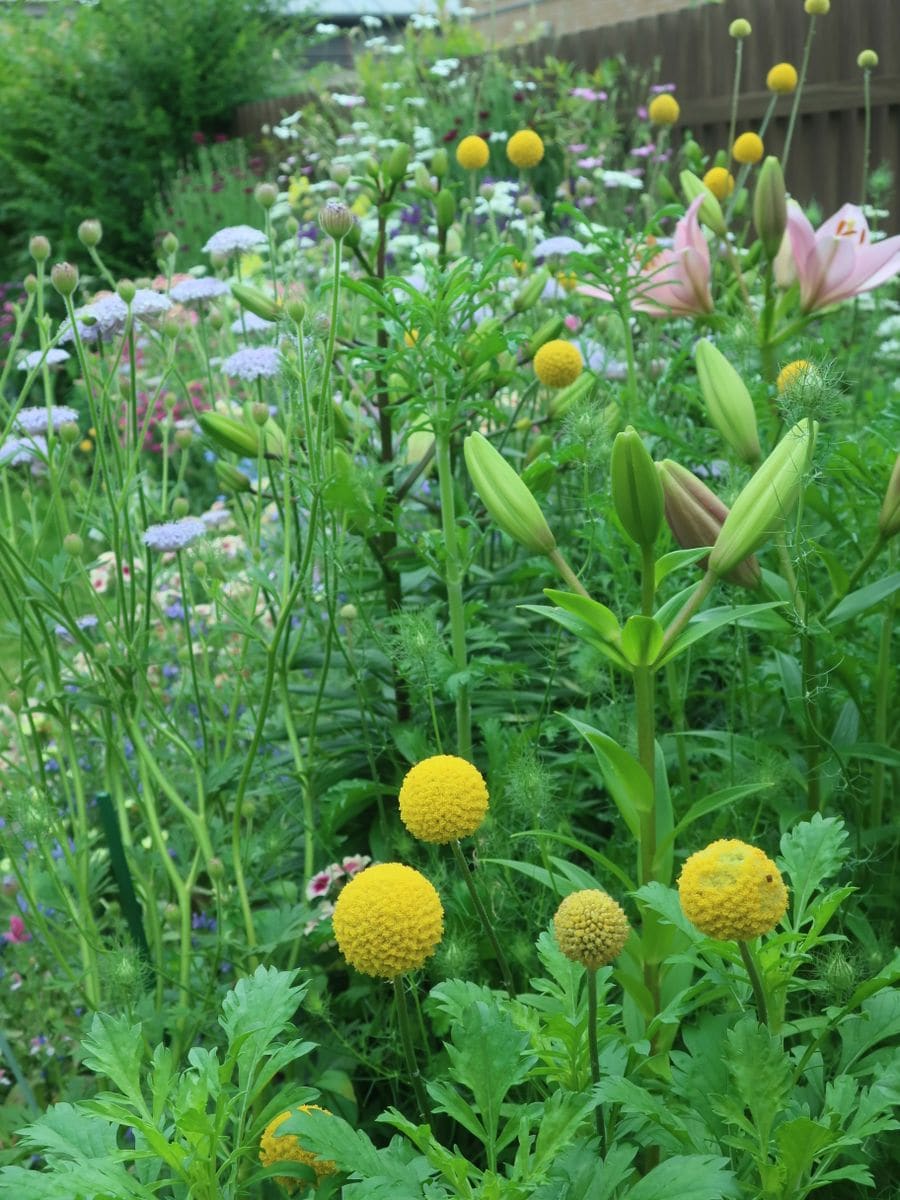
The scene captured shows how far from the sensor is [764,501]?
1.10m

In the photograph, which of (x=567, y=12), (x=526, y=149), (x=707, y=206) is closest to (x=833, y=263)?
(x=707, y=206)

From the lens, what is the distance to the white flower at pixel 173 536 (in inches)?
66.1

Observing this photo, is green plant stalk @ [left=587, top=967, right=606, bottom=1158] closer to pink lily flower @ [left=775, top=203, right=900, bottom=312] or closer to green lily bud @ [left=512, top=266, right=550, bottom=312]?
pink lily flower @ [left=775, top=203, right=900, bottom=312]

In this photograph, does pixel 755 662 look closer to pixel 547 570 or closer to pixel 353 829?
pixel 547 570

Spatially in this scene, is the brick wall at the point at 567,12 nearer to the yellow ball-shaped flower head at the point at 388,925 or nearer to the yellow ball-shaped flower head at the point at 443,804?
the yellow ball-shaped flower head at the point at 443,804

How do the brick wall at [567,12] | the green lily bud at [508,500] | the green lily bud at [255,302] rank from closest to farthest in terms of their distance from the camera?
the green lily bud at [508,500]
the green lily bud at [255,302]
the brick wall at [567,12]

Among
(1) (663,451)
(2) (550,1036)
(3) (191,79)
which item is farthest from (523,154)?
(3) (191,79)

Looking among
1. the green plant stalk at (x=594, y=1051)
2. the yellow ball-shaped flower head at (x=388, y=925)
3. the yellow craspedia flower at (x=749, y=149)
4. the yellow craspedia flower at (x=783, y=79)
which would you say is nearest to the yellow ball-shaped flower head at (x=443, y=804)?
the yellow ball-shaped flower head at (x=388, y=925)

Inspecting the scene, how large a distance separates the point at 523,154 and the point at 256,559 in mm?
1262

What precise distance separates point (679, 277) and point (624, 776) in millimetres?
986

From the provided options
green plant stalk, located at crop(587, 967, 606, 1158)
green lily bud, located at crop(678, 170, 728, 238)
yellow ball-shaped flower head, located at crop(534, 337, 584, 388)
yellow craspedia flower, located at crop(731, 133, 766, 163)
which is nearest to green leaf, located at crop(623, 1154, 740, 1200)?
green plant stalk, located at crop(587, 967, 606, 1158)

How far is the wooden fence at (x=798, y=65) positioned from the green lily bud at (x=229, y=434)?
13.8ft

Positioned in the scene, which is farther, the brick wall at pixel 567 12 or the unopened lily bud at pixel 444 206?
the brick wall at pixel 567 12

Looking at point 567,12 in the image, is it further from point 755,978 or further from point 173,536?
point 755,978
